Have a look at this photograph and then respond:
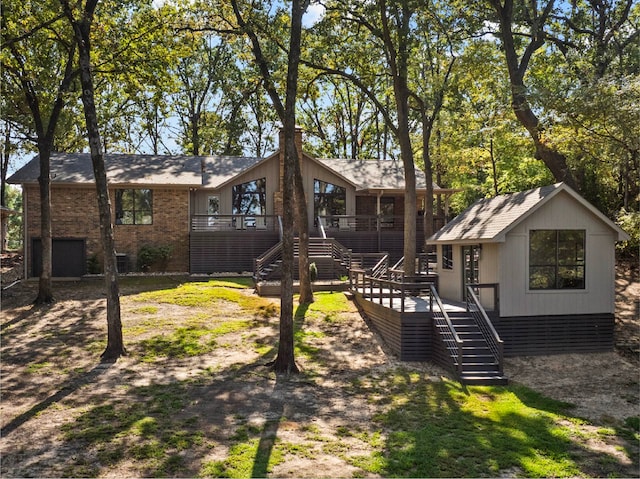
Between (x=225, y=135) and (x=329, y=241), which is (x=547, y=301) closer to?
(x=329, y=241)

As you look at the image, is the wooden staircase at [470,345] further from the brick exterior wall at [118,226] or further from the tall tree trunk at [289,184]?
the brick exterior wall at [118,226]

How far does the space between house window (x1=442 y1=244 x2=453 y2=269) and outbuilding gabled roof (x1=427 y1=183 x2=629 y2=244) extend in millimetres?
419

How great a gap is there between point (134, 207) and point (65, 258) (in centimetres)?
369

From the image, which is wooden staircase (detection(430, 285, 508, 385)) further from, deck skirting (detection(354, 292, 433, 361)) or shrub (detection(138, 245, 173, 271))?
shrub (detection(138, 245, 173, 271))

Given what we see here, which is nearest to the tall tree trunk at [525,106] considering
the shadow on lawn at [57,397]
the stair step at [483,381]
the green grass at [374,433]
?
the stair step at [483,381]

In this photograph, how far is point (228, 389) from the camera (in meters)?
11.4

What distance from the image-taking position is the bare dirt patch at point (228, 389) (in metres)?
8.14

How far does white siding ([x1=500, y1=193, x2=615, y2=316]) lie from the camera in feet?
48.9

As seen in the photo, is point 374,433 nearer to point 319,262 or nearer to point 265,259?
point 265,259

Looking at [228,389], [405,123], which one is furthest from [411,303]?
[228,389]

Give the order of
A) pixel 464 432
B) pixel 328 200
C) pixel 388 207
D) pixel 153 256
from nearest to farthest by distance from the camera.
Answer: pixel 464 432 < pixel 153 256 < pixel 328 200 < pixel 388 207

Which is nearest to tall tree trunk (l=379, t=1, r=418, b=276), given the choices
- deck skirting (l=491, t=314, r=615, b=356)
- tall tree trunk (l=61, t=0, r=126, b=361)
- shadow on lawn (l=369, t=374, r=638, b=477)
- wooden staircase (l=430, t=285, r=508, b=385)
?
wooden staircase (l=430, t=285, r=508, b=385)

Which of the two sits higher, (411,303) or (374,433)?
(411,303)

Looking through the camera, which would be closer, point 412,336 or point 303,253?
point 412,336
